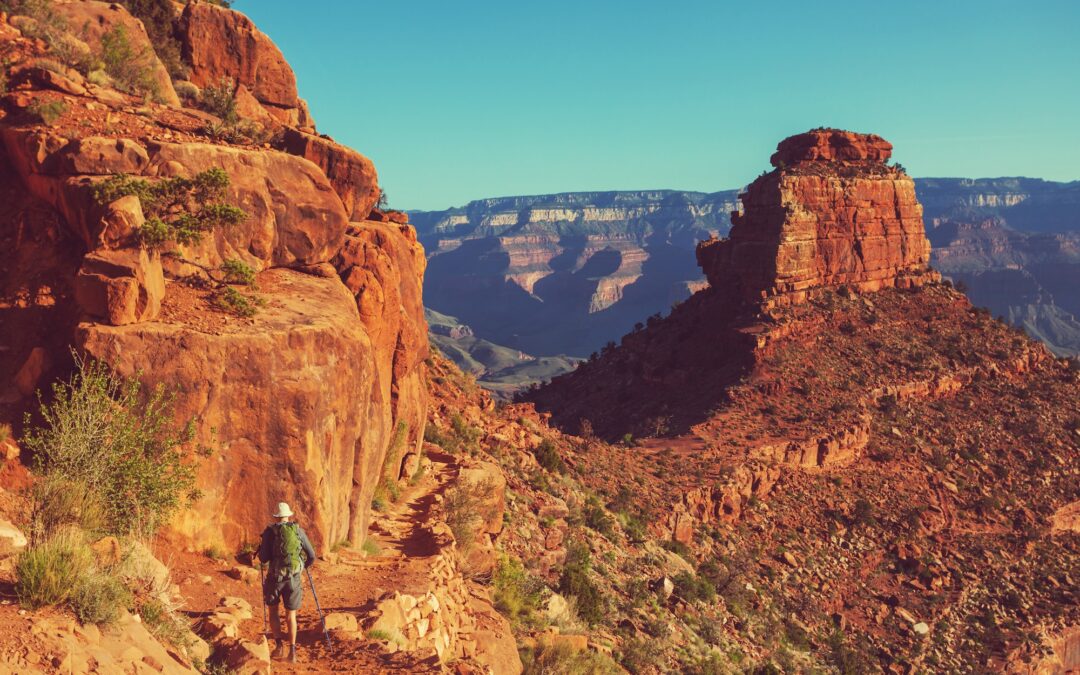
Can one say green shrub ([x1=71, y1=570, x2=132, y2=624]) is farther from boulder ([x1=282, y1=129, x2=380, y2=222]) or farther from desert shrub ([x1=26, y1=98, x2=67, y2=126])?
boulder ([x1=282, y1=129, x2=380, y2=222])

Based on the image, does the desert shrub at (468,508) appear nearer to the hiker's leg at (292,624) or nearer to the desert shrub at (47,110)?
the hiker's leg at (292,624)

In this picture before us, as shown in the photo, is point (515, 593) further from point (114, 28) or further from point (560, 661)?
point (114, 28)

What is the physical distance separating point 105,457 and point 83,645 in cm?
402

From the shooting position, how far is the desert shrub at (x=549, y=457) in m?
33.1

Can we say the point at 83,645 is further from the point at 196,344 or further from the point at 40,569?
the point at 196,344

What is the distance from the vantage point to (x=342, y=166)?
2023 cm

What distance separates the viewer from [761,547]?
3481cm

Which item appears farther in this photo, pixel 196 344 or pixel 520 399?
pixel 520 399

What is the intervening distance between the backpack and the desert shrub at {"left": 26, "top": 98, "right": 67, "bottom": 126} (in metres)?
9.91

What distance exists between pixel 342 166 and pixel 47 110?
676cm

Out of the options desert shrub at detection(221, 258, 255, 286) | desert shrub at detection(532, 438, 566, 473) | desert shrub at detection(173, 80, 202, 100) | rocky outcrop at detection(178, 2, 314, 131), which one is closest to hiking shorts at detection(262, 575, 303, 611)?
desert shrub at detection(221, 258, 255, 286)

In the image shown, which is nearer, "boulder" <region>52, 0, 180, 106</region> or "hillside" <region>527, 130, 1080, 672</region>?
"boulder" <region>52, 0, 180, 106</region>

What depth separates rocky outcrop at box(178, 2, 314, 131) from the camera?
79.8 feet

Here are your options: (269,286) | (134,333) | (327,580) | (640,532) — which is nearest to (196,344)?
(134,333)
